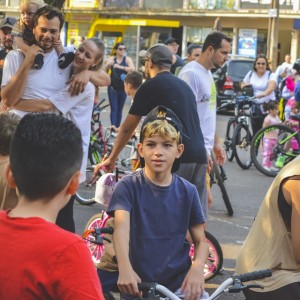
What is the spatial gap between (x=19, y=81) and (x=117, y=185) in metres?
1.33

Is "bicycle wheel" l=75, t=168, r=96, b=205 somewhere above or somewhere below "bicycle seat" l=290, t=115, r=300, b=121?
below

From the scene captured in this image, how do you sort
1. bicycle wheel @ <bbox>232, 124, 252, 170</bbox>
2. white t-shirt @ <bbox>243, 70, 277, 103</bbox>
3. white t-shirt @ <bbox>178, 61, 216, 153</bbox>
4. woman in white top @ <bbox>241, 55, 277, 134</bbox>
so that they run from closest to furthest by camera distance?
white t-shirt @ <bbox>178, 61, 216, 153</bbox>, bicycle wheel @ <bbox>232, 124, 252, 170</bbox>, woman in white top @ <bbox>241, 55, 277, 134</bbox>, white t-shirt @ <bbox>243, 70, 277, 103</bbox>

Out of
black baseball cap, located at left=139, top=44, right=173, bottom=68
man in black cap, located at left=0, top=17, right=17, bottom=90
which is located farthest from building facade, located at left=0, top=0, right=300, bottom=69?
black baseball cap, located at left=139, top=44, right=173, bottom=68

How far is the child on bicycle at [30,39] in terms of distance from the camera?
5.28 meters

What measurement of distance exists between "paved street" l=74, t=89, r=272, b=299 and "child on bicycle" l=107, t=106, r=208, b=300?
2.52m

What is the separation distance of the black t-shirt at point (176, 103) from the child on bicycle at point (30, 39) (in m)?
0.77

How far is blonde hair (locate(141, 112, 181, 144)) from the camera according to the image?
4.20 metres

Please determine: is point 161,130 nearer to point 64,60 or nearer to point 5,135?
point 5,135

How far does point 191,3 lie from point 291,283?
45.4 metres

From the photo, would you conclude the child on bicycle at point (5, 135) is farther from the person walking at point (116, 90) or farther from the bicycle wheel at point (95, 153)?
the person walking at point (116, 90)

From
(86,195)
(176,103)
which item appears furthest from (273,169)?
(176,103)

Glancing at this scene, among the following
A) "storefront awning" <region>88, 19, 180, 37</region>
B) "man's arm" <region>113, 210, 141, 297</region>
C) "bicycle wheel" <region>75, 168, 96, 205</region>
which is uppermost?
"storefront awning" <region>88, 19, 180, 37</region>

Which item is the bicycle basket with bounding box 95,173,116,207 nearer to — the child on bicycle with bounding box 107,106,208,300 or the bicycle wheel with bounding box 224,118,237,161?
the child on bicycle with bounding box 107,106,208,300

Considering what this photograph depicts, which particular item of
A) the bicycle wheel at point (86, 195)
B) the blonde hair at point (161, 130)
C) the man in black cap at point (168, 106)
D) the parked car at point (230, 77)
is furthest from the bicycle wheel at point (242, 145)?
the parked car at point (230, 77)
